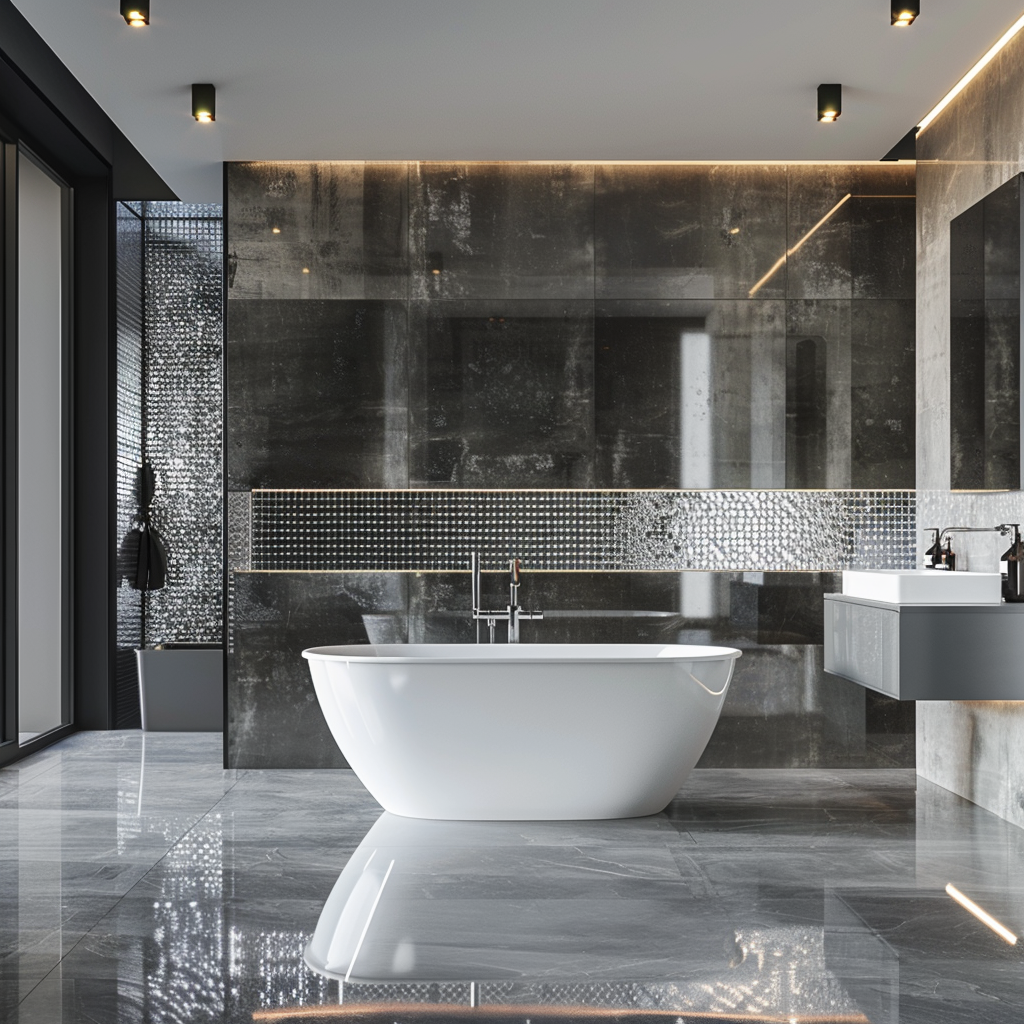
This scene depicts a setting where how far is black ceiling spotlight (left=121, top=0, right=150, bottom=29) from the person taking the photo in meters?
3.33

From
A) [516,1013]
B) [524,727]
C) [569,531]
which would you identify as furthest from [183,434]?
[516,1013]

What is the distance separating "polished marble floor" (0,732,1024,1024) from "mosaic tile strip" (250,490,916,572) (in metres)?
1.03

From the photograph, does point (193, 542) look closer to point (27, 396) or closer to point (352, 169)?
point (27, 396)

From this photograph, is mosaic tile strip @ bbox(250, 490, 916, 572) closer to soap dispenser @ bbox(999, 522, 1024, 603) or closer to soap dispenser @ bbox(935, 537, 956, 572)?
soap dispenser @ bbox(935, 537, 956, 572)

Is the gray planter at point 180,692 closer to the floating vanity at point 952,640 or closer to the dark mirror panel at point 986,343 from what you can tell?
the floating vanity at point 952,640

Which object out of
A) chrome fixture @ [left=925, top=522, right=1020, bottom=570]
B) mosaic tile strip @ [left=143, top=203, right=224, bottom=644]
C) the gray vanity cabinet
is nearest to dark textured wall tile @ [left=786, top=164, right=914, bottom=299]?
chrome fixture @ [left=925, top=522, right=1020, bottom=570]

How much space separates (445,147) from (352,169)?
0.48 meters

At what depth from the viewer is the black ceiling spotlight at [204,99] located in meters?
4.03

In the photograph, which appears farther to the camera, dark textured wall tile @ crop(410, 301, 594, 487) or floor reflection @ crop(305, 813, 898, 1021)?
dark textured wall tile @ crop(410, 301, 594, 487)

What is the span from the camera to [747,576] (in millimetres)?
4848

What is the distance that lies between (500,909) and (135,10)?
290cm

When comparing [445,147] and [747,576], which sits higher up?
[445,147]

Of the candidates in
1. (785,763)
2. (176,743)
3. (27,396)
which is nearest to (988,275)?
(785,763)

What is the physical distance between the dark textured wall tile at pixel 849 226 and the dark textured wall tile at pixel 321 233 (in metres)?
1.80
